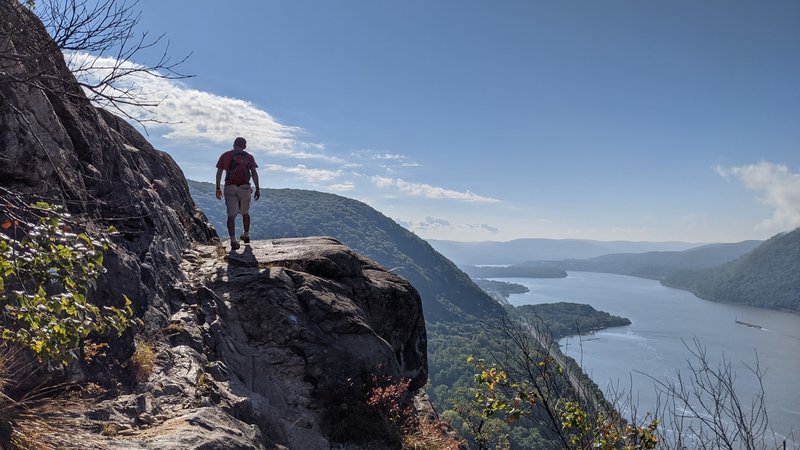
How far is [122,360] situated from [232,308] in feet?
9.91

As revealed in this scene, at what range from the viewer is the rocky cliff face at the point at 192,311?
6008mm

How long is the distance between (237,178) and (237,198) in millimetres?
625

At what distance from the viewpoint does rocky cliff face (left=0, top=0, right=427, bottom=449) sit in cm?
601

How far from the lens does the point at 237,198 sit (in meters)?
12.9

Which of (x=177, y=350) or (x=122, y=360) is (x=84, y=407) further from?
(x=177, y=350)

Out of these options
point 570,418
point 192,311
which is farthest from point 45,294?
point 570,418

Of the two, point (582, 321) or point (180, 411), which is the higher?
point (180, 411)

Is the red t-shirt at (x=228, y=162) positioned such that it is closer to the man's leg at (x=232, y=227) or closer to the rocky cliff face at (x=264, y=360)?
the man's leg at (x=232, y=227)

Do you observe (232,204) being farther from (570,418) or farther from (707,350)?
(707,350)

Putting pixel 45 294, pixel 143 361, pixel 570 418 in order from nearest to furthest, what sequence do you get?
1. pixel 45 294
2. pixel 143 361
3. pixel 570 418

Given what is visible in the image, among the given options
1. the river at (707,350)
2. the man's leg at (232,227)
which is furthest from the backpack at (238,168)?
the river at (707,350)

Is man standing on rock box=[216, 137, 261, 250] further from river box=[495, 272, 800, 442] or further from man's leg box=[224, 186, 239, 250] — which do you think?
river box=[495, 272, 800, 442]

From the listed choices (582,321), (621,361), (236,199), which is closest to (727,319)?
(582,321)

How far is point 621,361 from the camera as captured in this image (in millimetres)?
118875
